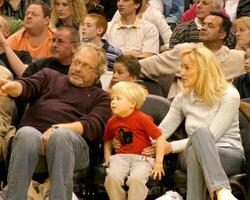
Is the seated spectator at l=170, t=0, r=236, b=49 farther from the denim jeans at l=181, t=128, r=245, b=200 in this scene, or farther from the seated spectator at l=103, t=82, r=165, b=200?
the denim jeans at l=181, t=128, r=245, b=200

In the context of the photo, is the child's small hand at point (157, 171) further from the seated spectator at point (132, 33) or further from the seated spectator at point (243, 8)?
the seated spectator at point (243, 8)

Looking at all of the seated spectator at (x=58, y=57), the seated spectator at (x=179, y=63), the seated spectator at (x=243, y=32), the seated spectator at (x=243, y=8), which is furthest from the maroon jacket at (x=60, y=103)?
the seated spectator at (x=243, y=8)

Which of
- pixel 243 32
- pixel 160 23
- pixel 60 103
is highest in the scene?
pixel 243 32

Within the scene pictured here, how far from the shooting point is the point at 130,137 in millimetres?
4898

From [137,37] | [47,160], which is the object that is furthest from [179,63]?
[47,160]

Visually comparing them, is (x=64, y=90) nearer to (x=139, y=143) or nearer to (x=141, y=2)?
(x=139, y=143)

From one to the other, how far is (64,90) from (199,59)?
89 cm

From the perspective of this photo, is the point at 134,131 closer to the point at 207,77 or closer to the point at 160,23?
the point at 207,77

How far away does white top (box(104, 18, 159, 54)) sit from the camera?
693cm

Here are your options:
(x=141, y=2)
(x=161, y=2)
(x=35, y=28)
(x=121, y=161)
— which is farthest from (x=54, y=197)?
(x=161, y=2)

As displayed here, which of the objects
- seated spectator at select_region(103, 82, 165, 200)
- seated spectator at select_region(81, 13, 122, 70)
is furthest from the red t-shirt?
seated spectator at select_region(81, 13, 122, 70)

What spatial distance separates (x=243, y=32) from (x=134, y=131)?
70.0 inches

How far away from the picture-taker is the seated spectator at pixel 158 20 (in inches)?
284

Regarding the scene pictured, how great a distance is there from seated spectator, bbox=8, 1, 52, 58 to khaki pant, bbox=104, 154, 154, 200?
6.10 feet
